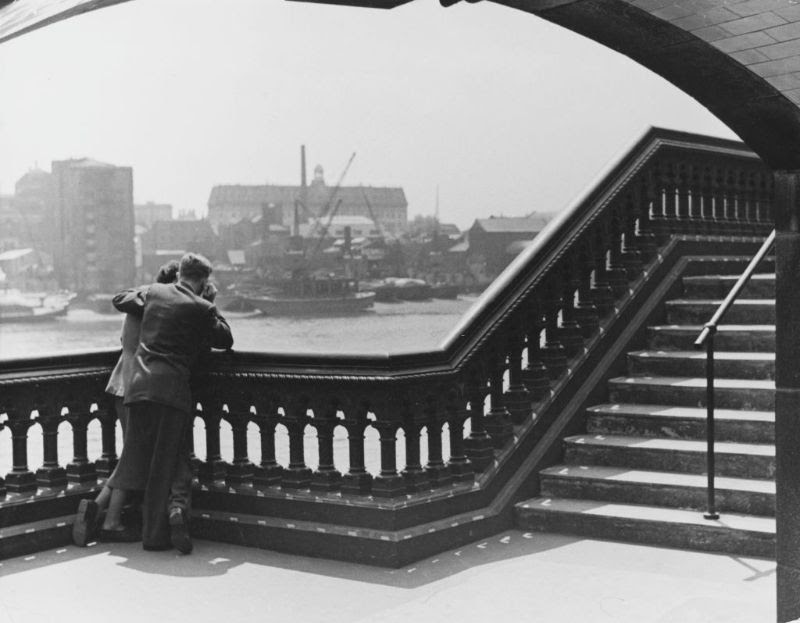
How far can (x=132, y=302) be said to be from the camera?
6.69 meters

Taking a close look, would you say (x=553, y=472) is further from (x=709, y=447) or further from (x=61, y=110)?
(x=61, y=110)

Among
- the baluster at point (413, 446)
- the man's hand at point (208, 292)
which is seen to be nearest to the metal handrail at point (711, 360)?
the baluster at point (413, 446)

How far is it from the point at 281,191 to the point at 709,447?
66.9 metres

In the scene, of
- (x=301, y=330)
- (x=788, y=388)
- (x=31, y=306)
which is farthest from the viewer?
(x=301, y=330)

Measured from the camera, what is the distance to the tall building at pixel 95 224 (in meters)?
61.3

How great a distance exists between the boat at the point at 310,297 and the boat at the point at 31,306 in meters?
11.2

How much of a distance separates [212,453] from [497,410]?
1883 millimetres

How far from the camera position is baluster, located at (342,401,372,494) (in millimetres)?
6328

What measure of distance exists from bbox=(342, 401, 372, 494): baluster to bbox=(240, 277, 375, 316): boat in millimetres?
61548

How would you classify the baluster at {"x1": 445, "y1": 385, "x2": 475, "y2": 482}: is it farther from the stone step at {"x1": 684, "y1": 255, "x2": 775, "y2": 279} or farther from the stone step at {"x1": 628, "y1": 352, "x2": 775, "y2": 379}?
the stone step at {"x1": 684, "y1": 255, "x2": 775, "y2": 279}

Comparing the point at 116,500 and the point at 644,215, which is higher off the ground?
the point at 644,215

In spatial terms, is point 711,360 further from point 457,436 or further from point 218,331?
point 218,331

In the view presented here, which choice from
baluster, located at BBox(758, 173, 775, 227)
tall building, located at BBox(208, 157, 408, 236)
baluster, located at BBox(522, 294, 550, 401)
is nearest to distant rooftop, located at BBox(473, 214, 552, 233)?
tall building, located at BBox(208, 157, 408, 236)

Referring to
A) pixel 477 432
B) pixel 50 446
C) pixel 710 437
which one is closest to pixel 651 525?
pixel 710 437
